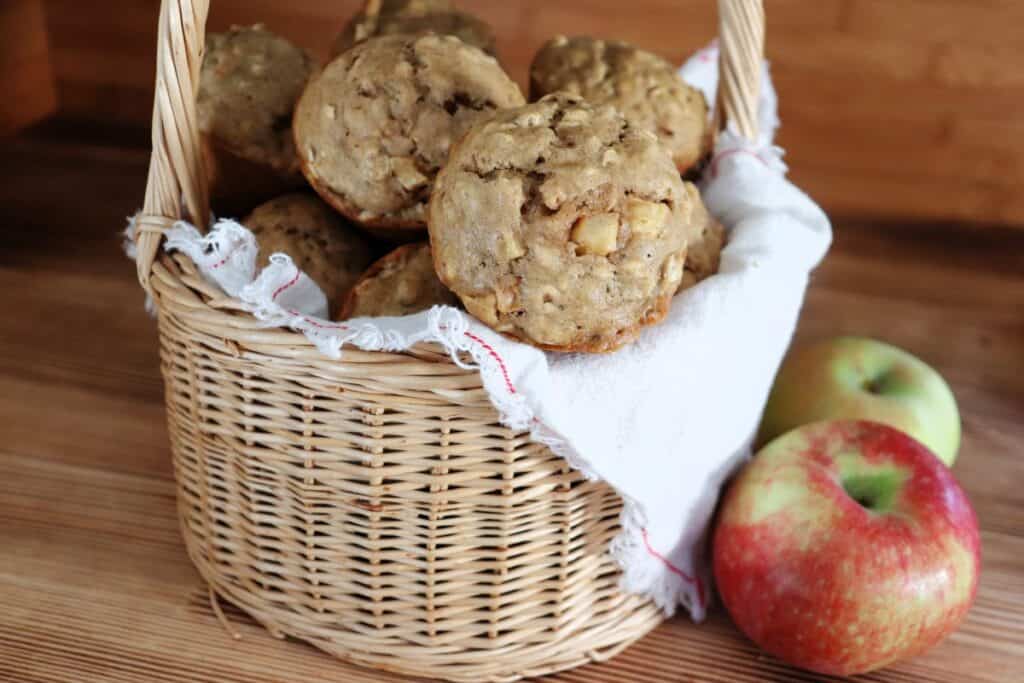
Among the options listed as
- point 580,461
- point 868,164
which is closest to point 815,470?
point 580,461

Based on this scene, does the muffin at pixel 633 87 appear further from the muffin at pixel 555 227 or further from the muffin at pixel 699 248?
the muffin at pixel 555 227

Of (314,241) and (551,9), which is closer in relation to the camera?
(314,241)

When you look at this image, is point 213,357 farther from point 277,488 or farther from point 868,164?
point 868,164

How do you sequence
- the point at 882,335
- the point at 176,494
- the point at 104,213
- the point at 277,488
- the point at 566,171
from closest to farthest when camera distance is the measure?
1. the point at 566,171
2. the point at 277,488
3. the point at 176,494
4. the point at 882,335
5. the point at 104,213

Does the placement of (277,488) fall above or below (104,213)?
above

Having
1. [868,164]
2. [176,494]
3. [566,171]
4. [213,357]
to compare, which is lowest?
[176,494]

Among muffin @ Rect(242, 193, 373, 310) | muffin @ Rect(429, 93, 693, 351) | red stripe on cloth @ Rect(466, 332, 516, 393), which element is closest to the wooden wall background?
muffin @ Rect(242, 193, 373, 310)

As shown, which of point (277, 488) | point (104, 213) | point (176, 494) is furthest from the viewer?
point (104, 213)

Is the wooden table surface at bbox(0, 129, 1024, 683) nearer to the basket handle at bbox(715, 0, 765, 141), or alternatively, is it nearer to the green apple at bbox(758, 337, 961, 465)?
the green apple at bbox(758, 337, 961, 465)
